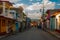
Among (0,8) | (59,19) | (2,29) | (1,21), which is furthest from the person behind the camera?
(59,19)

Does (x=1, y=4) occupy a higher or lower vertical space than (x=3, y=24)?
higher

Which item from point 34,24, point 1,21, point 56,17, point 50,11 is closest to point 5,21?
point 1,21

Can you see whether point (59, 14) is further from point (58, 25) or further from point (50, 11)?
point (50, 11)

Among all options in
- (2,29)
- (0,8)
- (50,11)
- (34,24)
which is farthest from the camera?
(34,24)

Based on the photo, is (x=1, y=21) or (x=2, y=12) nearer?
(x=1, y=21)

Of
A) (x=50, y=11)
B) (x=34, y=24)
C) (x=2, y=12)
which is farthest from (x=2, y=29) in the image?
(x=34, y=24)

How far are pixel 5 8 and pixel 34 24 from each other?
14822cm

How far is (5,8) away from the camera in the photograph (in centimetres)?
4666

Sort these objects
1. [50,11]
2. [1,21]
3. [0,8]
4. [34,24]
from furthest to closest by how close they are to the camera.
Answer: [34,24]
[50,11]
[0,8]
[1,21]

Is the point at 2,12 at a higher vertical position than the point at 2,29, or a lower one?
higher

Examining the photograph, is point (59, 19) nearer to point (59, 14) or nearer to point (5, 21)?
point (59, 14)

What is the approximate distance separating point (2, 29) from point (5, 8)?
6700mm

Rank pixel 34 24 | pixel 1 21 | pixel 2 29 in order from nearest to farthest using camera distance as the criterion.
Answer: pixel 1 21
pixel 2 29
pixel 34 24

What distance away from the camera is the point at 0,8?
45312mm
